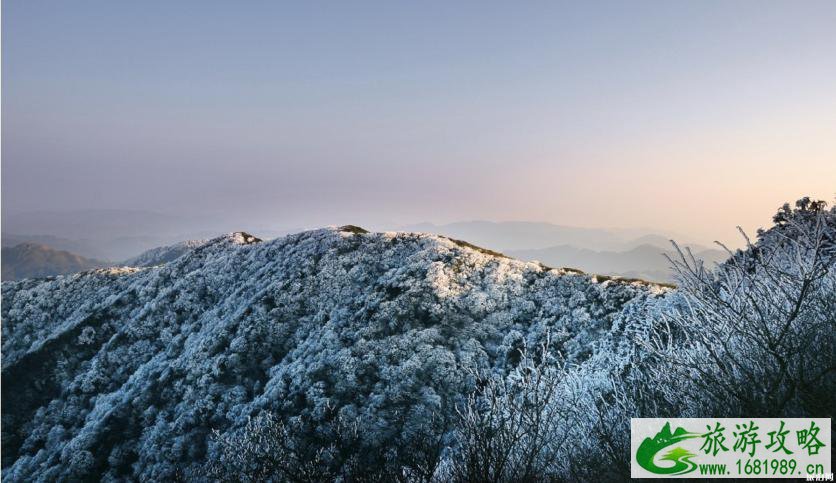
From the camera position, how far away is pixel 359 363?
109ft

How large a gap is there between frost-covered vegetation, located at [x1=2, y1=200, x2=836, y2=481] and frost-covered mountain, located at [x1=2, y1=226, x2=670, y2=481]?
168mm

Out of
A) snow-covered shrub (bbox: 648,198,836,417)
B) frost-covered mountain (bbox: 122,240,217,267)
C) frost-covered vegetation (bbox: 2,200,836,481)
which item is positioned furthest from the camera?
frost-covered mountain (bbox: 122,240,217,267)

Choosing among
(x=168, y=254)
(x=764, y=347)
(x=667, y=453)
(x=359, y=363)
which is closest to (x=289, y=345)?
(x=359, y=363)

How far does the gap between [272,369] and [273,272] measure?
15.6 metres

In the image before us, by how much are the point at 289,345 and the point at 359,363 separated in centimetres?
848

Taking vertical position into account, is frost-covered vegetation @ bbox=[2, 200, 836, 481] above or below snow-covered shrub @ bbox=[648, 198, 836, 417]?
below

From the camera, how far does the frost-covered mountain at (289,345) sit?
3109 centimetres

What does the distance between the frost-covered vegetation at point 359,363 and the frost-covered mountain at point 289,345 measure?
0.17m

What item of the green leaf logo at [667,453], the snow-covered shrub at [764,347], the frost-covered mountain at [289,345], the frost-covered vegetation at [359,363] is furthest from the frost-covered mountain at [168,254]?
the snow-covered shrub at [764,347]

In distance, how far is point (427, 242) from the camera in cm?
4966

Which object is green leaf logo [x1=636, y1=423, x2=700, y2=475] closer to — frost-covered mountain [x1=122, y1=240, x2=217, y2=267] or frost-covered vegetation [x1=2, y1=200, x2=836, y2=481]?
frost-covered vegetation [x1=2, y1=200, x2=836, y2=481]

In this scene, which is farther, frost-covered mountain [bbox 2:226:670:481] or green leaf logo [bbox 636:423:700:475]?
frost-covered mountain [bbox 2:226:670:481]

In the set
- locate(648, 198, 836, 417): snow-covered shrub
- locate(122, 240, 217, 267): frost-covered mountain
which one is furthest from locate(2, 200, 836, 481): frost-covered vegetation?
locate(122, 240, 217, 267): frost-covered mountain

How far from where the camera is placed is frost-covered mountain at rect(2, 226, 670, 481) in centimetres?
3109
